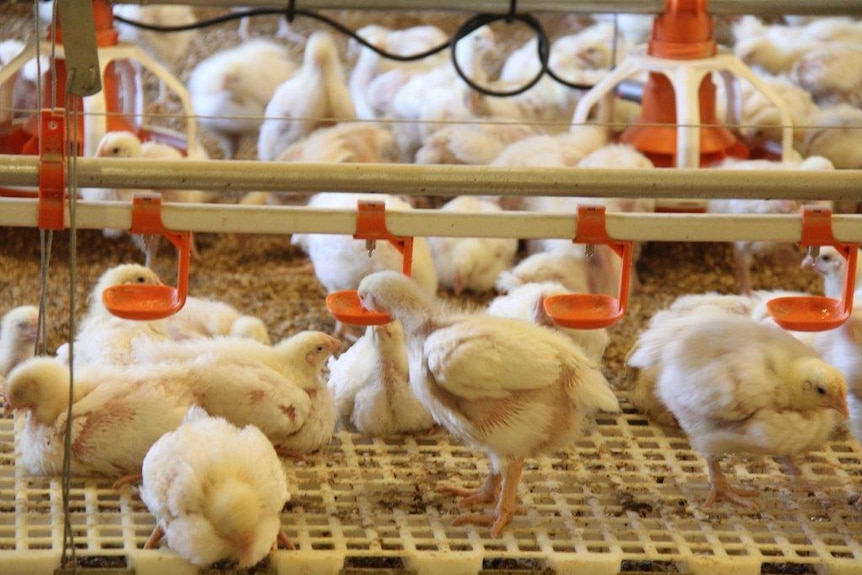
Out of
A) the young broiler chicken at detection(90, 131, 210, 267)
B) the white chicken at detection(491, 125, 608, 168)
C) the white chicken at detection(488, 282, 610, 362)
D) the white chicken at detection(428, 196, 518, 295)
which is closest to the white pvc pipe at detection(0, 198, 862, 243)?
the white chicken at detection(488, 282, 610, 362)

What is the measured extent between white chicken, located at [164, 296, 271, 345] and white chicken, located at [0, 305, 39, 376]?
0.30 meters

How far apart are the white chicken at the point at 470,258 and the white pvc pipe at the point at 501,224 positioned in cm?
150

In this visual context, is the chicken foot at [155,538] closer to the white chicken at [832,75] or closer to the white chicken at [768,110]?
the white chicken at [768,110]

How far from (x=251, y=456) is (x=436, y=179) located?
1.87 feet

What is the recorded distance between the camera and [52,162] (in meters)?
2.13

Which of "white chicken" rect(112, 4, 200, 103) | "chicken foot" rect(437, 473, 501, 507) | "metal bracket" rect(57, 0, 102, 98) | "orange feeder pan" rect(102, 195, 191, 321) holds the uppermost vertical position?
"metal bracket" rect(57, 0, 102, 98)

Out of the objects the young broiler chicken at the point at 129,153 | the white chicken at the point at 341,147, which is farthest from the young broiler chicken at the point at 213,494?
the white chicken at the point at 341,147

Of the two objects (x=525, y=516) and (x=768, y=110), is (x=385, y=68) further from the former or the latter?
(x=525, y=516)

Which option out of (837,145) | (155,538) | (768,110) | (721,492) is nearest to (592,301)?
(721,492)

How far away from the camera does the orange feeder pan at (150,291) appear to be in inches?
87.4

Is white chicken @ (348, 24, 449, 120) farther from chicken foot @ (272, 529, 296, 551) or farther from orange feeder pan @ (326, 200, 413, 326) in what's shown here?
chicken foot @ (272, 529, 296, 551)

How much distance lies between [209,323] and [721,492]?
132 cm

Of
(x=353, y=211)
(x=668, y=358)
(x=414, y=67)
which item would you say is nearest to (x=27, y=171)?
(x=353, y=211)

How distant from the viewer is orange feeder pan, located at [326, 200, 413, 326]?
2262mm
